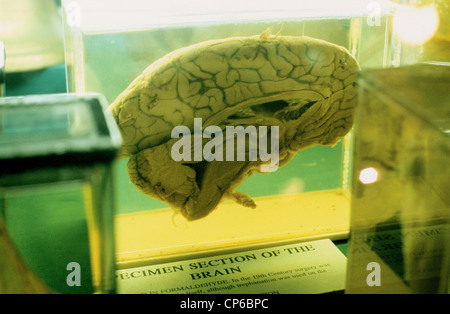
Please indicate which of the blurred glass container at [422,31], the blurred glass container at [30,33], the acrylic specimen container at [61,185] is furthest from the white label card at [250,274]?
the blurred glass container at [30,33]

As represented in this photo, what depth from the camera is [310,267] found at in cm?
142

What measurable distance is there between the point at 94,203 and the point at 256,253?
65 cm

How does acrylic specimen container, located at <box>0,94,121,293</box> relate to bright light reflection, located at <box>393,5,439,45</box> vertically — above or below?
below

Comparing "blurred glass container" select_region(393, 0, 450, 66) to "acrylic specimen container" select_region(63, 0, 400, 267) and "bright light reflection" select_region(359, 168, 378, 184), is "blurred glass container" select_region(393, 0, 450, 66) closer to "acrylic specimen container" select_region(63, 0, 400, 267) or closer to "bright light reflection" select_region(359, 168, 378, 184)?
"acrylic specimen container" select_region(63, 0, 400, 267)

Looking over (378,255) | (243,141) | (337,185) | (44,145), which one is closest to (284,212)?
(337,185)

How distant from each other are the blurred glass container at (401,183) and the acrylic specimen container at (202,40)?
38 cm

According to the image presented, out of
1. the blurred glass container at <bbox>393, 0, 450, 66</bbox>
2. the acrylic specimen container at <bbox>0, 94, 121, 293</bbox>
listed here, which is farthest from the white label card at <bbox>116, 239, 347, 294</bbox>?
the blurred glass container at <bbox>393, 0, 450, 66</bbox>

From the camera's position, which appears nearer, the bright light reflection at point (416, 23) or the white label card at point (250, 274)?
the white label card at point (250, 274)

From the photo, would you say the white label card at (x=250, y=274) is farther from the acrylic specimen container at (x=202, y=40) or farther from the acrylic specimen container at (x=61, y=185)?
the acrylic specimen container at (x=61, y=185)

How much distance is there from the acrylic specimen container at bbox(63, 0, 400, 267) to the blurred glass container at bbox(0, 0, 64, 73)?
70cm

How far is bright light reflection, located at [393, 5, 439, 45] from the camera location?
1512 millimetres

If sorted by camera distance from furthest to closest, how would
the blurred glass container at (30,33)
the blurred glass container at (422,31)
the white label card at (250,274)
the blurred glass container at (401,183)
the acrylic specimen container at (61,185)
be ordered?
the blurred glass container at (30,33), the blurred glass container at (422,31), the white label card at (250,274), the blurred glass container at (401,183), the acrylic specimen container at (61,185)

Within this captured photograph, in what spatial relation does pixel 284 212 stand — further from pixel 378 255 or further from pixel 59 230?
pixel 59 230

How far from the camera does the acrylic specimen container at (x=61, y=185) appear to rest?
80cm
